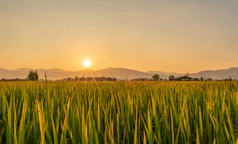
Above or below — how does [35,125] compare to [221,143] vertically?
above

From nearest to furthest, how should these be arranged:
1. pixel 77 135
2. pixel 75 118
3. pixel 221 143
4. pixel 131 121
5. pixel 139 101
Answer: pixel 221 143 → pixel 77 135 → pixel 75 118 → pixel 131 121 → pixel 139 101

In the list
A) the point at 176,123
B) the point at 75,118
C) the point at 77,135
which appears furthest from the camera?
the point at 176,123

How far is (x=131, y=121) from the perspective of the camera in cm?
166

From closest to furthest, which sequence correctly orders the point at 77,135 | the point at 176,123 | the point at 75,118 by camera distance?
the point at 77,135 → the point at 75,118 → the point at 176,123

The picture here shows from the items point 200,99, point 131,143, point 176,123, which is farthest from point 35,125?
point 200,99

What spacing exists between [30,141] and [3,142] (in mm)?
295

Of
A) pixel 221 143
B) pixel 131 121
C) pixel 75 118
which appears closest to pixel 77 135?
pixel 75 118

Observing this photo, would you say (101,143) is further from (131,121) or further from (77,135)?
(131,121)

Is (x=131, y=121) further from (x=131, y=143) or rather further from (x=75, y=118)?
(x=75, y=118)

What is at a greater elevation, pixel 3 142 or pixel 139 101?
pixel 139 101

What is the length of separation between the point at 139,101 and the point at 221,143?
1151 millimetres

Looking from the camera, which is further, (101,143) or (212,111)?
(212,111)

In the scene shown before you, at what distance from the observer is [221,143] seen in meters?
1.18

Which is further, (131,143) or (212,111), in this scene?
(212,111)
